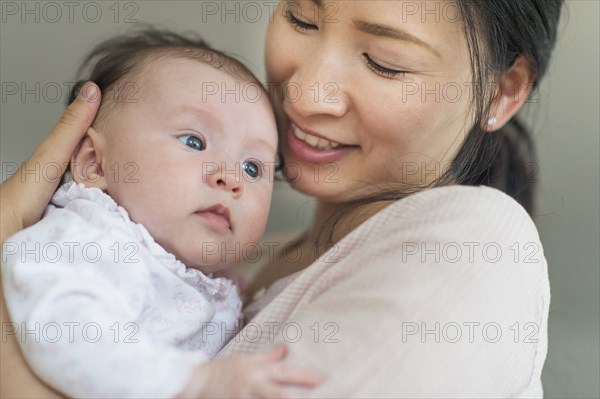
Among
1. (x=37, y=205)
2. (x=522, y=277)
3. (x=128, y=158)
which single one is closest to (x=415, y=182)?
(x=522, y=277)

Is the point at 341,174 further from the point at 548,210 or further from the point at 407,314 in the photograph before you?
the point at 548,210

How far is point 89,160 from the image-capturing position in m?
1.22

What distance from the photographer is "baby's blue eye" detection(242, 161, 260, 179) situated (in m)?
1.24

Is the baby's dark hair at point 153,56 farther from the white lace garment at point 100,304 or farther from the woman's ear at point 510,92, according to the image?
the woman's ear at point 510,92

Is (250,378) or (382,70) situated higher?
(382,70)

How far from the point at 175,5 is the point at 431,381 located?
1.68 m

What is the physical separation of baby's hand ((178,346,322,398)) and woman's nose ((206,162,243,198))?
30 cm

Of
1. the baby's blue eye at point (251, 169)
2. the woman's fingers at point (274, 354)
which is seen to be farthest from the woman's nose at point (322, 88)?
the woman's fingers at point (274, 354)

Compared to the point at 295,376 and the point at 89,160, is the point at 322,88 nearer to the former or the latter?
the point at 89,160

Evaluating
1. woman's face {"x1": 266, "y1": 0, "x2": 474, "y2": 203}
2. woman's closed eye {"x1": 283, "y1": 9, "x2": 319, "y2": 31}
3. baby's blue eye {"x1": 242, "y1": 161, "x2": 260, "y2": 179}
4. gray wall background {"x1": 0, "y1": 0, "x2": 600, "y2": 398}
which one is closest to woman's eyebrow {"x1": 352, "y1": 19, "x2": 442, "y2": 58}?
woman's face {"x1": 266, "y1": 0, "x2": 474, "y2": 203}

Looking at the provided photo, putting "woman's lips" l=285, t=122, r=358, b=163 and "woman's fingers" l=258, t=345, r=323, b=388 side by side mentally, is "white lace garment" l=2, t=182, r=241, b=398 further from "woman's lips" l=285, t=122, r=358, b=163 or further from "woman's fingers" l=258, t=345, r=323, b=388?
"woman's lips" l=285, t=122, r=358, b=163

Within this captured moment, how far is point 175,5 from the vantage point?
2.32 meters

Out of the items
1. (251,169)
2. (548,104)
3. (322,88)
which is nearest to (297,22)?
(322,88)

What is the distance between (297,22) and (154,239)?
1.50 ft
